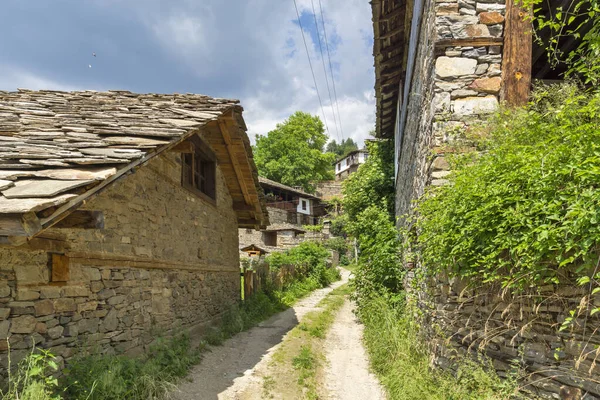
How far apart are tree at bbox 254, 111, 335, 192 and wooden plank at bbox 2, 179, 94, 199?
31917 millimetres

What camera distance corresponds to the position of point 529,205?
8.66ft

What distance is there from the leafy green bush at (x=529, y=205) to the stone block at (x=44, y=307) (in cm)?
392

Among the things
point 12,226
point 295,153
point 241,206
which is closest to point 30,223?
point 12,226

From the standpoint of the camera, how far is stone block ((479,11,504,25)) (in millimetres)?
4410

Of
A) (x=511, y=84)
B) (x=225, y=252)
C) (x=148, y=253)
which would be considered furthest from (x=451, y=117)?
(x=225, y=252)

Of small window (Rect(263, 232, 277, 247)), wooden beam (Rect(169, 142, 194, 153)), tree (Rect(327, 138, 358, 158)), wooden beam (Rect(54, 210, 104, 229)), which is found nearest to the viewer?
wooden beam (Rect(54, 210, 104, 229))

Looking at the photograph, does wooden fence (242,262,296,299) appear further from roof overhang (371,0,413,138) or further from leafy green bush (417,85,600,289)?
leafy green bush (417,85,600,289)

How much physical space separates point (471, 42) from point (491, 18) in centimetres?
39

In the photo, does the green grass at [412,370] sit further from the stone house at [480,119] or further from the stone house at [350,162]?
the stone house at [350,162]

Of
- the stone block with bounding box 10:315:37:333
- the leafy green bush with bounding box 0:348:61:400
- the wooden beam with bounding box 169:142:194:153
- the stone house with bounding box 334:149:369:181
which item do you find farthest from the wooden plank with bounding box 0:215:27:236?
the stone house with bounding box 334:149:369:181

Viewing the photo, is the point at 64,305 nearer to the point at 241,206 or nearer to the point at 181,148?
the point at 181,148

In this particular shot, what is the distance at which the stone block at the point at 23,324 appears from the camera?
3.26m

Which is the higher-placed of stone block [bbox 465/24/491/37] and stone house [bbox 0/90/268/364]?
stone block [bbox 465/24/491/37]

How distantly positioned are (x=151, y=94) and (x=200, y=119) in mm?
2214
